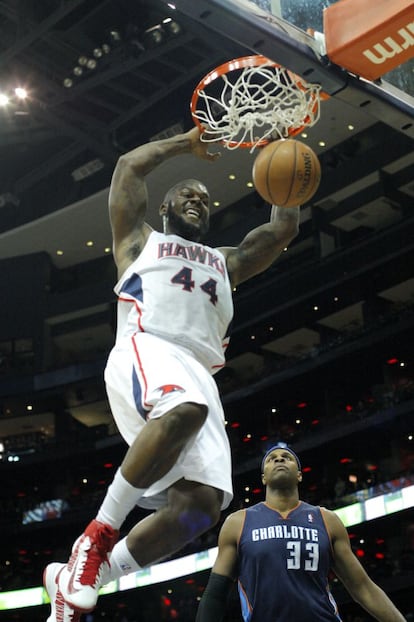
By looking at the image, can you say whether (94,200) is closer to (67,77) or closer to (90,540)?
(67,77)

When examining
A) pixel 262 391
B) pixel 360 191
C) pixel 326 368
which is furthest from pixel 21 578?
pixel 360 191

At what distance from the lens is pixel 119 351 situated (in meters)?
4.34

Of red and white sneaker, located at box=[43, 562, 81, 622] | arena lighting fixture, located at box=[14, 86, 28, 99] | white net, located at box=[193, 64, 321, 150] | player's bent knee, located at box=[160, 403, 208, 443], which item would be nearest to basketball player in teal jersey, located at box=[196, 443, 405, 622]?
red and white sneaker, located at box=[43, 562, 81, 622]

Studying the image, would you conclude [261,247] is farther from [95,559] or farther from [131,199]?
[95,559]

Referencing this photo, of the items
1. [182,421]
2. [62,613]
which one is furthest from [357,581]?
[62,613]

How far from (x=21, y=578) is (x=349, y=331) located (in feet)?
36.7

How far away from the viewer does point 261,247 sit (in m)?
5.04

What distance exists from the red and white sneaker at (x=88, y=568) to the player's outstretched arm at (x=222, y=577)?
0.96m

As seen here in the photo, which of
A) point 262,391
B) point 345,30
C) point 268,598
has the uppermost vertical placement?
point 262,391

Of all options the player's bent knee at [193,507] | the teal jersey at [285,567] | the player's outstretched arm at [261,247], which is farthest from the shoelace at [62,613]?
the player's outstretched arm at [261,247]

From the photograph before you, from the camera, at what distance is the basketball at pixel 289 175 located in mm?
4852

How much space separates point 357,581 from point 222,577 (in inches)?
26.3

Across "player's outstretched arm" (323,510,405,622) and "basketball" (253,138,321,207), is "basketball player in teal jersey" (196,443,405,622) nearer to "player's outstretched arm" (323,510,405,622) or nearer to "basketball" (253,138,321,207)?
"player's outstretched arm" (323,510,405,622)

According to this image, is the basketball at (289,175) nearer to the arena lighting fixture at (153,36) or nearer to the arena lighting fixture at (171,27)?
the arena lighting fixture at (171,27)
